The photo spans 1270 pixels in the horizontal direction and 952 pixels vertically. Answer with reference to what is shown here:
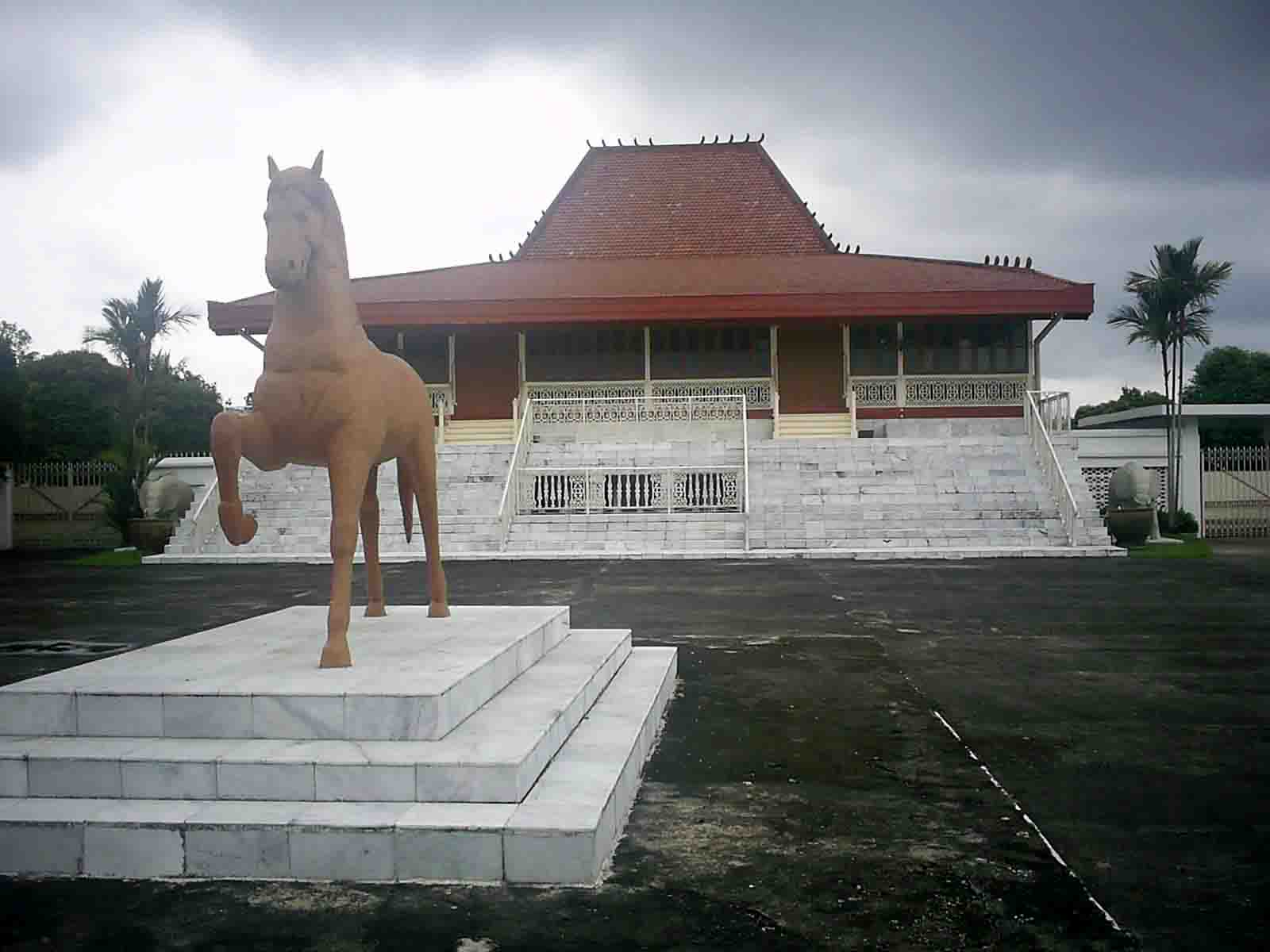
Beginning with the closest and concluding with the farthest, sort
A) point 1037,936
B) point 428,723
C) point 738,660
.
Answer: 1. point 1037,936
2. point 428,723
3. point 738,660

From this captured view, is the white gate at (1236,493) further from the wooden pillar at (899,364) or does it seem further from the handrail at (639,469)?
the handrail at (639,469)

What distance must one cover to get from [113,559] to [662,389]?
12.6 meters

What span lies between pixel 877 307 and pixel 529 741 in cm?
2070

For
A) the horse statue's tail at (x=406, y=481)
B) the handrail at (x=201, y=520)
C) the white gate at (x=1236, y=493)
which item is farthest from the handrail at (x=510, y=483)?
the white gate at (x=1236, y=493)

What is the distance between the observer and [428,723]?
4.34 meters

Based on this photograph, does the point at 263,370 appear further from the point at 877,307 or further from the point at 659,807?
the point at 877,307

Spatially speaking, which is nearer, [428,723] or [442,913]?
[442,913]

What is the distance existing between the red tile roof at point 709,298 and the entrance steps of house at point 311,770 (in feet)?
62.6

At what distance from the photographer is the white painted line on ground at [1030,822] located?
343 cm

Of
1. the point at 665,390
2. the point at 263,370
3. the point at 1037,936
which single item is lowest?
the point at 1037,936

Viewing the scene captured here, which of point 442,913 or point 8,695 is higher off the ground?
point 8,695

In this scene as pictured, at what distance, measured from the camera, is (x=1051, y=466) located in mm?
20125

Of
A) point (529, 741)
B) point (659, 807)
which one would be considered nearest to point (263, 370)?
point (529, 741)

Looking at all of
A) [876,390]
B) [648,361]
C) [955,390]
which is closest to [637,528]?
[648,361]
